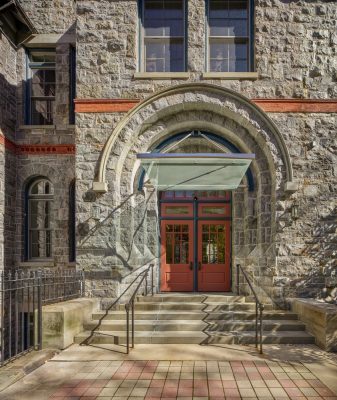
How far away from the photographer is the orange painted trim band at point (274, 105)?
9234 millimetres

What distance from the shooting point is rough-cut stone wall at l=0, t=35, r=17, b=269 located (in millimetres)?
10328

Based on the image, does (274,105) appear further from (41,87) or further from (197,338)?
(41,87)

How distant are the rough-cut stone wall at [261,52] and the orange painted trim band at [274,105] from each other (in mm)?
166

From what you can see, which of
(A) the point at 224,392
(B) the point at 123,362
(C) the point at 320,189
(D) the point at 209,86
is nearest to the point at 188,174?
(D) the point at 209,86

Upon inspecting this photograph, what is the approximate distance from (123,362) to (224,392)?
1.98m

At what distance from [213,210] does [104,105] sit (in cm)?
430

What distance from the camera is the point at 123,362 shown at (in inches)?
246

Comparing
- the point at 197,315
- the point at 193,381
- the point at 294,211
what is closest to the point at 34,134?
the point at 197,315

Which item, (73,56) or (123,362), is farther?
(73,56)

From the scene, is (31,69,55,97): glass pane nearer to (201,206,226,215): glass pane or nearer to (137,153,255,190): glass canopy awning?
(137,153,255,190): glass canopy awning

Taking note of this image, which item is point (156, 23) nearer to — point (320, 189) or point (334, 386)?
point (320, 189)

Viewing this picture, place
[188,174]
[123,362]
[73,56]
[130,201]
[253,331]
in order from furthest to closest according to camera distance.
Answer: [73,56] < [130,201] < [188,174] < [253,331] < [123,362]

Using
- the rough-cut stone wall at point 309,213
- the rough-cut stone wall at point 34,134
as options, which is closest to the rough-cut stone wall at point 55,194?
the rough-cut stone wall at point 34,134

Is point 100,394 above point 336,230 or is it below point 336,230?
below
